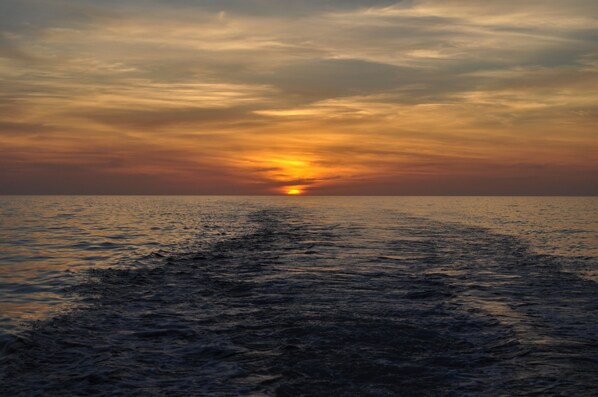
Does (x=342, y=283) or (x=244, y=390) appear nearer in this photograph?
(x=244, y=390)

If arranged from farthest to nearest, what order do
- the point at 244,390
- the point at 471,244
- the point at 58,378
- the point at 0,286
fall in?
the point at 471,244, the point at 0,286, the point at 58,378, the point at 244,390

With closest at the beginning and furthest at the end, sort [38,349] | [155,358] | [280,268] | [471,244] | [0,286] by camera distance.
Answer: [155,358] < [38,349] < [0,286] < [280,268] < [471,244]

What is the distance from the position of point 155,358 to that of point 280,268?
529 inches

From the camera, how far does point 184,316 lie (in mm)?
13906

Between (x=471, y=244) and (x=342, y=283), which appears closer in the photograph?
(x=342, y=283)

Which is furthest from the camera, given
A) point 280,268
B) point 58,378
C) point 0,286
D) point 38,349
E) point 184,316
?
point 280,268

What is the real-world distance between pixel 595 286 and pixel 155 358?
16594 mm

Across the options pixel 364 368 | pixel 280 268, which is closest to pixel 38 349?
pixel 364 368

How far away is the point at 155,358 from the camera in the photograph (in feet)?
33.3

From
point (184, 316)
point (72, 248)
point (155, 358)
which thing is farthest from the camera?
point (72, 248)

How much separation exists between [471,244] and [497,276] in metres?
14.9

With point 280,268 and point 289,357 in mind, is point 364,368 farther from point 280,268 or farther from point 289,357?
point 280,268

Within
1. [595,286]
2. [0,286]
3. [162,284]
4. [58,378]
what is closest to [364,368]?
[58,378]

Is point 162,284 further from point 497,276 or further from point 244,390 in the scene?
point 497,276
